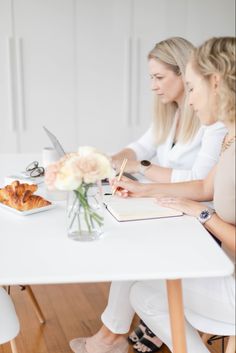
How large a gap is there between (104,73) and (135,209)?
7.42ft

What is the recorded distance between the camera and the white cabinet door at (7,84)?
3402mm

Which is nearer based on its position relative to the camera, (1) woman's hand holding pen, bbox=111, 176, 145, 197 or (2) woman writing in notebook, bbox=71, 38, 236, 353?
(2) woman writing in notebook, bbox=71, 38, 236, 353

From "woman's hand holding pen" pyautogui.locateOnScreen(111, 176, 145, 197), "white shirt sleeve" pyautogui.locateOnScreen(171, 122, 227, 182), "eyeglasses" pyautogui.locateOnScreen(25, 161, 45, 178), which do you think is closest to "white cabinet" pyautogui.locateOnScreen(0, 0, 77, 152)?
"eyeglasses" pyautogui.locateOnScreen(25, 161, 45, 178)

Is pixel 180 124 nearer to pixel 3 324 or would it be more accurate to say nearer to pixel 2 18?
pixel 3 324

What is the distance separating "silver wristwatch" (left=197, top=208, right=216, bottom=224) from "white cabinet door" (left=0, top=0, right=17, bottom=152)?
2376mm

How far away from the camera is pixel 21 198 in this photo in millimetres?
1513

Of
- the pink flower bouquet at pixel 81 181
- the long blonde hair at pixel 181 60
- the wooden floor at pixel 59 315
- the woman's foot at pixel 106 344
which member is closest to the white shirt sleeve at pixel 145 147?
the long blonde hair at pixel 181 60

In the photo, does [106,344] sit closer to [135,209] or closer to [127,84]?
[135,209]

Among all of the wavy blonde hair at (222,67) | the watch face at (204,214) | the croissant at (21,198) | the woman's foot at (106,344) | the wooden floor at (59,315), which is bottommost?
the wooden floor at (59,315)

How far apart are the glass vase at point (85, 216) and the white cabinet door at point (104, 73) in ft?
7.93

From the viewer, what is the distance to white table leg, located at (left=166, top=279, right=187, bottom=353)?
1260 mm

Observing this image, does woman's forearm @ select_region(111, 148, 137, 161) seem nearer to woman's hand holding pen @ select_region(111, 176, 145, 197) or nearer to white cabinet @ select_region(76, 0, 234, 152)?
woman's hand holding pen @ select_region(111, 176, 145, 197)

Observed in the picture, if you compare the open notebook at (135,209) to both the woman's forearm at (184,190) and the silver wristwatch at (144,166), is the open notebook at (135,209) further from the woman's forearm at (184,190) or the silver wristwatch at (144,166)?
the silver wristwatch at (144,166)

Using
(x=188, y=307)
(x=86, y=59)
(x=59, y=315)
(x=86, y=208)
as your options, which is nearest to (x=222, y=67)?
(x=86, y=208)
